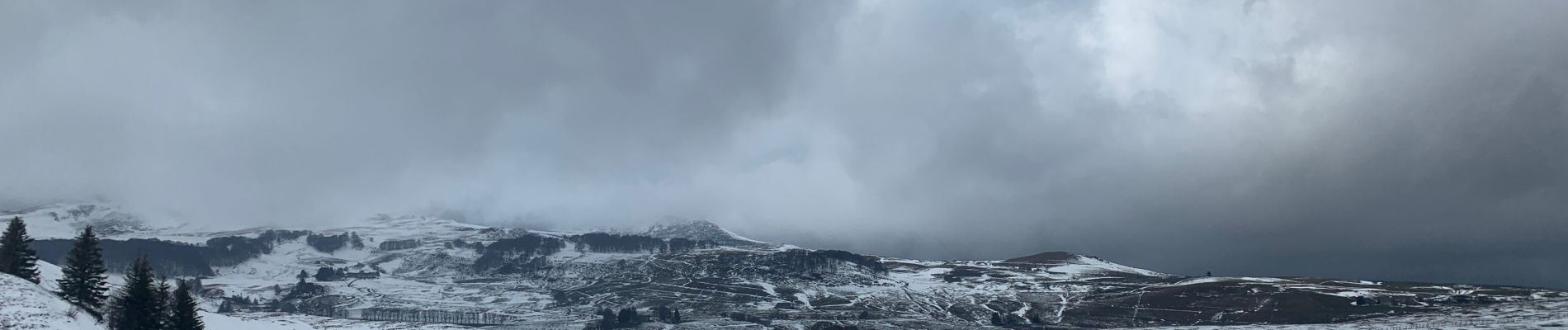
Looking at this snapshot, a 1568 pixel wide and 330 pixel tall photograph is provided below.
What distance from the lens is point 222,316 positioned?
183 metres

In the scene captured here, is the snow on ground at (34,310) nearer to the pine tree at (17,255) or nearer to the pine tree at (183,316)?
the pine tree at (183,316)

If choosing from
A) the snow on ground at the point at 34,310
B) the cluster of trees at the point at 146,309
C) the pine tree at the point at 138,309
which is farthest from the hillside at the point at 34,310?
the cluster of trees at the point at 146,309

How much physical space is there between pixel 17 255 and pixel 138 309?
25.9 m

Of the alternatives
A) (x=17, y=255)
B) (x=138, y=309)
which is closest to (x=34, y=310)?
(x=138, y=309)

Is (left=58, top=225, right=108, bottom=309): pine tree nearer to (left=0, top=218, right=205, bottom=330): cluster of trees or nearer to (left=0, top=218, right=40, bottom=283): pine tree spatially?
(left=0, top=218, right=205, bottom=330): cluster of trees

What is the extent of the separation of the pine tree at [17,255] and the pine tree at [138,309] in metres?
12.2

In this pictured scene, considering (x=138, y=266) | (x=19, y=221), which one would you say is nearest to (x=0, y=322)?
(x=138, y=266)

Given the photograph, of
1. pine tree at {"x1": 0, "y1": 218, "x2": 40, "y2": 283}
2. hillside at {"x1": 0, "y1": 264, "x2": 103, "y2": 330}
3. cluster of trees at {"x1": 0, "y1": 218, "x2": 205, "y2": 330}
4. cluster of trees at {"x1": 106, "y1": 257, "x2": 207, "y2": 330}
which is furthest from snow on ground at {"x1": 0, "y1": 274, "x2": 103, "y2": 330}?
pine tree at {"x1": 0, "y1": 218, "x2": 40, "y2": 283}

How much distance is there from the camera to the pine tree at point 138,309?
13125 centimetres

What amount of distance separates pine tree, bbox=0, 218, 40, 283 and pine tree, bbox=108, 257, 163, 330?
1220 cm

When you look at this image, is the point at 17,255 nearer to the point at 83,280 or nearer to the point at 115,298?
the point at 115,298

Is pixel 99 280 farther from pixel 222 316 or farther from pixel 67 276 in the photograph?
pixel 222 316

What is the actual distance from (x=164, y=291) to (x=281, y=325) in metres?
45.7

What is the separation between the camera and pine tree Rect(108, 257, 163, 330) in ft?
431
